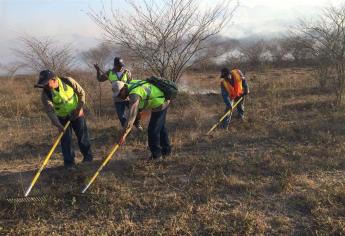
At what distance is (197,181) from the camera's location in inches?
220

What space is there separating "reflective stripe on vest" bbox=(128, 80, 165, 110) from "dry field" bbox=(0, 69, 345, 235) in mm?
855

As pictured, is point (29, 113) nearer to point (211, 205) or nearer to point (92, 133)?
point (92, 133)

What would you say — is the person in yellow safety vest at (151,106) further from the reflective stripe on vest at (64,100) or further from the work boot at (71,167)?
the work boot at (71,167)

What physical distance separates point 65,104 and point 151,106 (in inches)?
41.3

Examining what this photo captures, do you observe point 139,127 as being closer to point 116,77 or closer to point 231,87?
point 116,77

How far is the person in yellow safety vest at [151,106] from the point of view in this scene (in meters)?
5.36

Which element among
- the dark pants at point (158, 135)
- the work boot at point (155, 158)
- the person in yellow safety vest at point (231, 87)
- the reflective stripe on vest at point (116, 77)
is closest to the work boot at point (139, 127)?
the reflective stripe on vest at point (116, 77)

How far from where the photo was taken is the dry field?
470 cm

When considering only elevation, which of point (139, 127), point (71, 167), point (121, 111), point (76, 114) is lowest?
point (71, 167)

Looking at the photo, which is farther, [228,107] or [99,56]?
[99,56]

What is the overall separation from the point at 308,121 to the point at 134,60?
3.81 metres

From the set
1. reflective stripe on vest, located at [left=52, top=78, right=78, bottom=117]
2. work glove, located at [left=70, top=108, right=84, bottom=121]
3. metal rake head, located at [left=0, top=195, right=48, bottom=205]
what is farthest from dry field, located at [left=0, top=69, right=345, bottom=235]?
reflective stripe on vest, located at [left=52, top=78, right=78, bottom=117]

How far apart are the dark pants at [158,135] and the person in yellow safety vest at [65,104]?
0.87 meters

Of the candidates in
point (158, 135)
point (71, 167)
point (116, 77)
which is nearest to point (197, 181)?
point (158, 135)
